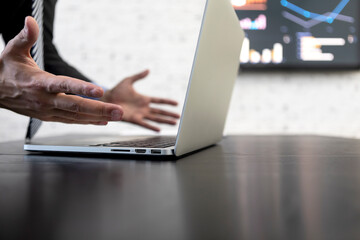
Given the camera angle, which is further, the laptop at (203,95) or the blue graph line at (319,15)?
the blue graph line at (319,15)

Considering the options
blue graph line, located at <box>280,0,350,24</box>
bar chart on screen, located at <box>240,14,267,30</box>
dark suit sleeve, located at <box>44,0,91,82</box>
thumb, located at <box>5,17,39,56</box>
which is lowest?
thumb, located at <box>5,17,39,56</box>

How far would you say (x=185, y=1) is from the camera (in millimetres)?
2244

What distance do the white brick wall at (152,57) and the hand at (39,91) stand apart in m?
1.52

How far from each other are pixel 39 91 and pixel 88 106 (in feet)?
0.37

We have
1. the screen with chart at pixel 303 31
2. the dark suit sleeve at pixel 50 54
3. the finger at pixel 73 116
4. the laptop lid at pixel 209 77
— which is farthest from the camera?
the screen with chart at pixel 303 31

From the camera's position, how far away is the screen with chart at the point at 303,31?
1.98 m

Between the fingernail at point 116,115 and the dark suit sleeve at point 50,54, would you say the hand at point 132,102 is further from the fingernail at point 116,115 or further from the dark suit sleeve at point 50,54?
the fingernail at point 116,115

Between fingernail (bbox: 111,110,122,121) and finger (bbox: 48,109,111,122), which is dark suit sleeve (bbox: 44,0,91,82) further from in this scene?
fingernail (bbox: 111,110,122,121)

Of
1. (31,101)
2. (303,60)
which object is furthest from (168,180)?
(303,60)

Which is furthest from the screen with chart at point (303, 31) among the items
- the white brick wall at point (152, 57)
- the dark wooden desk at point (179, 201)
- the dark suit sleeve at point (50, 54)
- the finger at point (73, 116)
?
the dark wooden desk at point (179, 201)

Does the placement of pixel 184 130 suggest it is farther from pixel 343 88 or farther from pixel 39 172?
pixel 343 88

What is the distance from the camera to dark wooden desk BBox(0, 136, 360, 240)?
0.19 metres

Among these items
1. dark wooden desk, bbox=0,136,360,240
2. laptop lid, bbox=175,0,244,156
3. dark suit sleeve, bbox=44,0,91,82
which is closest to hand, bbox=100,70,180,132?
dark suit sleeve, bbox=44,0,91,82

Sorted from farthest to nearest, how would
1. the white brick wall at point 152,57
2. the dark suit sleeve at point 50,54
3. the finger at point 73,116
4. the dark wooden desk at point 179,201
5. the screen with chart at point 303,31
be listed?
the white brick wall at point 152,57, the screen with chart at point 303,31, the dark suit sleeve at point 50,54, the finger at point 73,116, the dark wooden desk at point 179,201
